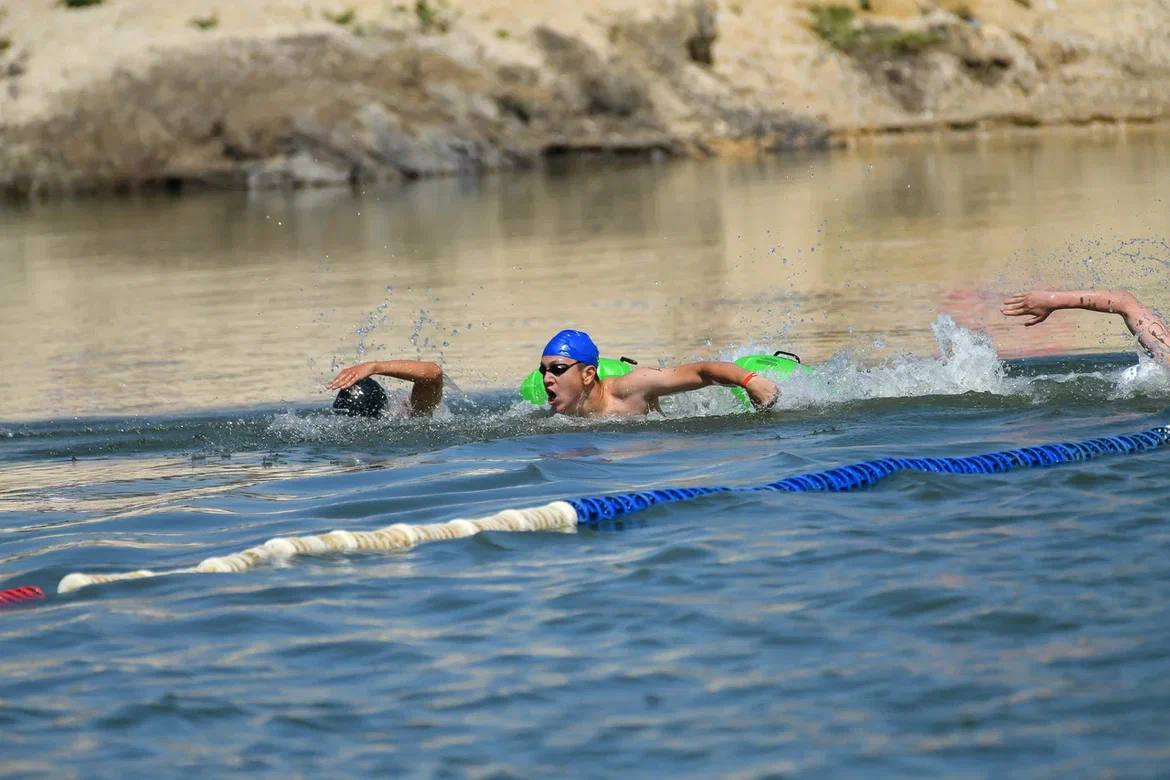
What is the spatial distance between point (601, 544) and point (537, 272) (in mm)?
12371

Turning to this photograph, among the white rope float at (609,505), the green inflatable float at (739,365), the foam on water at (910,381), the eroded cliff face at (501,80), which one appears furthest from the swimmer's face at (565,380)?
the eroded cliff face at (501,80)

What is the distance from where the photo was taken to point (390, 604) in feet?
20.7

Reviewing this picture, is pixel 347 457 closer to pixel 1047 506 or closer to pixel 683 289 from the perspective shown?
pixel 1047 506

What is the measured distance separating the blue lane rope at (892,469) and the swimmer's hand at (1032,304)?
5.06ft

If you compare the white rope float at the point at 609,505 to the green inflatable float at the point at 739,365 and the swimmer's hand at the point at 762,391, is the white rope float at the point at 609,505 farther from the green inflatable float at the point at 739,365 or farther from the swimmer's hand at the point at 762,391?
the green inflatable float at the point at 739,365

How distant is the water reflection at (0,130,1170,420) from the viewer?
13633 mm

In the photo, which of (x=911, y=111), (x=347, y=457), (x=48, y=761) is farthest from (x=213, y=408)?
(x=911, y=111)

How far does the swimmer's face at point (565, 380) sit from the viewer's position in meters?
9.95

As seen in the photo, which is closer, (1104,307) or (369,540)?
(369,540)

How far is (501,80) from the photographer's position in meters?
39.8

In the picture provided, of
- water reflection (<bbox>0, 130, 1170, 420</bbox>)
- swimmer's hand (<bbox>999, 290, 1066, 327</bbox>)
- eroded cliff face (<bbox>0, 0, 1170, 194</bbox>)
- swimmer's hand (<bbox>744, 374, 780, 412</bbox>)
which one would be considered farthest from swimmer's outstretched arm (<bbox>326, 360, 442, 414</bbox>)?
eroded cliff face (<bbox>0, 0, 1170, 194</bbox>)

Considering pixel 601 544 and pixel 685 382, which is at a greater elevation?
pixel 685 382

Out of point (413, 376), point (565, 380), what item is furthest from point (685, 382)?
point (413, 376)

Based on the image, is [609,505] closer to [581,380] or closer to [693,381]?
[693,381]
